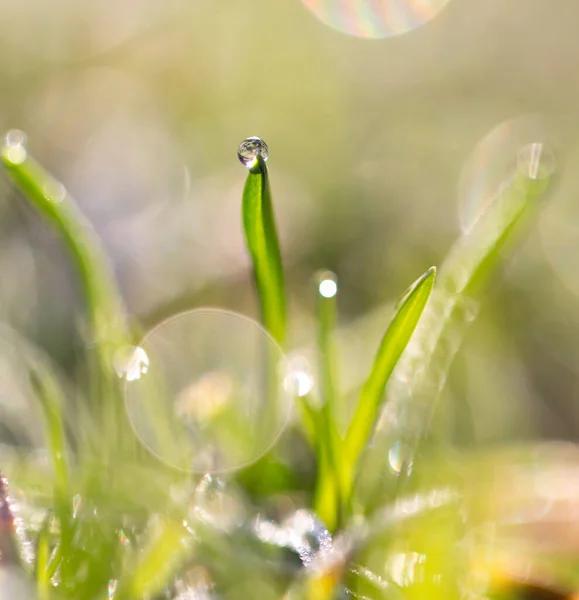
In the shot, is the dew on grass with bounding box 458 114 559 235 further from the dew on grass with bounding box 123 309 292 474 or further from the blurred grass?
the dew on grass with bounding box 123 309 292 474

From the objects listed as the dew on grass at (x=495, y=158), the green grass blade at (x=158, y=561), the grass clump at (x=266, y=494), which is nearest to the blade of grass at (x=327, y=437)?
the grass clump at (x=266, y=494)

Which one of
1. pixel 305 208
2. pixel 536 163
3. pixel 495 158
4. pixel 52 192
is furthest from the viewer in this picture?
pixel 495 158

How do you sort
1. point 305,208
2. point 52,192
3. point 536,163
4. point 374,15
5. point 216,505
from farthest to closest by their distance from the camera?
1. point 374,15
2. point 305,208
3. point 536,163
4. point 52,192
5. point 216,505

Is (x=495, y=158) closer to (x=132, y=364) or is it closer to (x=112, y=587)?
(x=132, y=364)

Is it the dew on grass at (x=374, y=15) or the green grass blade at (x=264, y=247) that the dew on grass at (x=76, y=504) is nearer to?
the green grass blade at (x=264, y=247)

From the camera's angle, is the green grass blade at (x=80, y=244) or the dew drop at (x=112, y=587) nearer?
the dew drop at (x=112, y=587)

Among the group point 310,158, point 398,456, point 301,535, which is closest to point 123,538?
point 301,535

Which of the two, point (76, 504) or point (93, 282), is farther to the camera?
point (93, 282)
